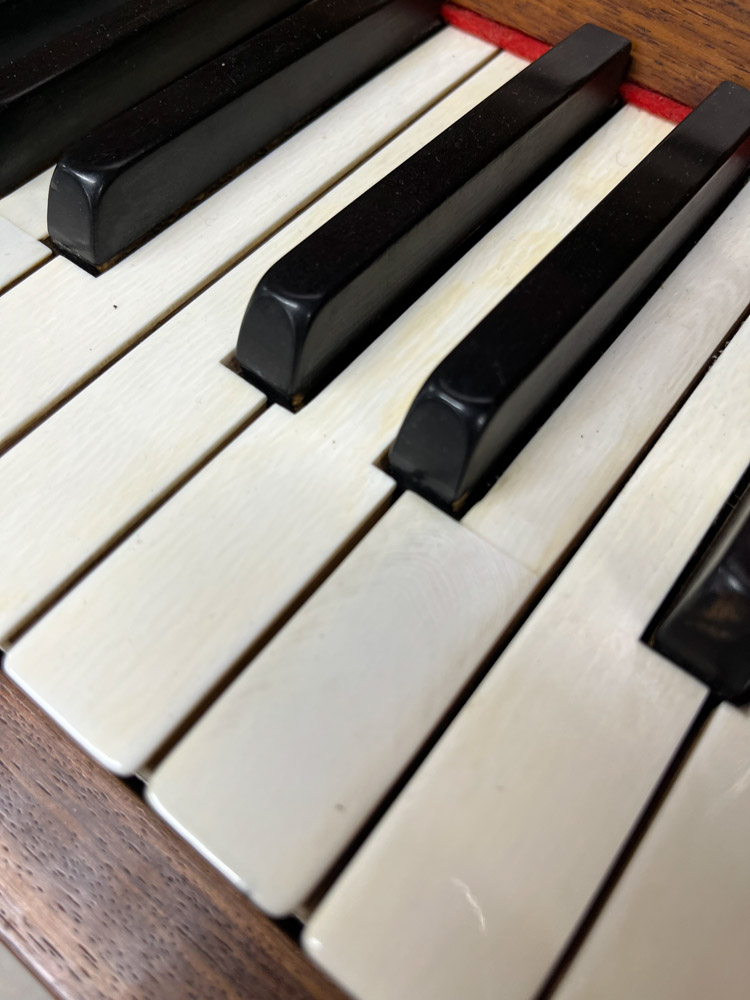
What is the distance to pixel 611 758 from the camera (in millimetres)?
529

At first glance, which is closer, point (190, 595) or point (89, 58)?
point (190, 595)

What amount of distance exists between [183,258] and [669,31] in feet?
1.66

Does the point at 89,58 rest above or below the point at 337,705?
above

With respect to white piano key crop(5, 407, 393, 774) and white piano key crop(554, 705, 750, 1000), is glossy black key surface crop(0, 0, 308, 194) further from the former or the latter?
white piano key crop(554, 705, 750, 1000)

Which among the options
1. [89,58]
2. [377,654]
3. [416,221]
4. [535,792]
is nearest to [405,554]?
[377,654]

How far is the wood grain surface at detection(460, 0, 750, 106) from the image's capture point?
29.9 inches

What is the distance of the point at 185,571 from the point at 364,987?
28 centimetres

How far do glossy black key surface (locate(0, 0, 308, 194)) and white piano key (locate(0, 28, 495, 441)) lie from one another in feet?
0.44

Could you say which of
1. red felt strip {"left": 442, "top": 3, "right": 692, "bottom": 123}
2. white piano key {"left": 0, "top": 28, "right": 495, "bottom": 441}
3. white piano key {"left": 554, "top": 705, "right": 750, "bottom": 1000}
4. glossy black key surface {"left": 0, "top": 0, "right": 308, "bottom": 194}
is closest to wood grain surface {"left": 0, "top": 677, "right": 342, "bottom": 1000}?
white piano key {"left": 554, "top": 705, "right": 750, "bottom": 1000}

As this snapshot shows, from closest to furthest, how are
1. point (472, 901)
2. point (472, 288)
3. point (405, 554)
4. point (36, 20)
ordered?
point (472, 901) → point (405, 554) → point (472, 288) → point (36, 20)

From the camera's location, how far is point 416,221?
68 cm

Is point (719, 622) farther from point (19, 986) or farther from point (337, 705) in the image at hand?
point (19, 986)

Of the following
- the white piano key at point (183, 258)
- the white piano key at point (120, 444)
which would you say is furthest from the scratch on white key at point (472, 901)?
the white piano key at point (183, 258)

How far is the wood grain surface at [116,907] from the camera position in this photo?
512mm
